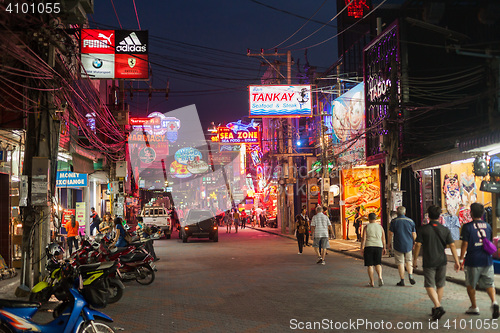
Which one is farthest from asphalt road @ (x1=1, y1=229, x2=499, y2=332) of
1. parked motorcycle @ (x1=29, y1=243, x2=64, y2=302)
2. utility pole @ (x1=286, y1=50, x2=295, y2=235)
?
utility pole @ (x1=286, y1=50, x2=295, y2=235)

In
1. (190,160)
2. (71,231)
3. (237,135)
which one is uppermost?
(237,135)

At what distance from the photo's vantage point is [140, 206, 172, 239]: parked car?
3526cm

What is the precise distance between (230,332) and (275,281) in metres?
5.65

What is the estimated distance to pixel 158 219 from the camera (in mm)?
35875

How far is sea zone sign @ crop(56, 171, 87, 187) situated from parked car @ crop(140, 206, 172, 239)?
→ 15584mm

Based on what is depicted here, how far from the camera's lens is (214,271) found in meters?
15.8

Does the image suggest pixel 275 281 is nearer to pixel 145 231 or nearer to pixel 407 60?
pixel 145 231

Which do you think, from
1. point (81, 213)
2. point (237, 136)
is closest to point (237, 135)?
point (237, 136)

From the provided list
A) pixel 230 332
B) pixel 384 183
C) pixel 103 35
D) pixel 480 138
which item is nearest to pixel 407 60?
pixel 384 183

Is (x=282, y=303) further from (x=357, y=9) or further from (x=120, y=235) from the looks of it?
(x=357, y=9)

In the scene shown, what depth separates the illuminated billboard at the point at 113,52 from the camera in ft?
59.1

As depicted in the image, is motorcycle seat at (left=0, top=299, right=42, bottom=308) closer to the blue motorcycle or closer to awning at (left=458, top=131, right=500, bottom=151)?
the blue motorcycle

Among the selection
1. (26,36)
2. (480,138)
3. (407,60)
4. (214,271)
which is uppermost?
(407,60)

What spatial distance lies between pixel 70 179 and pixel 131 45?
18.9ft
